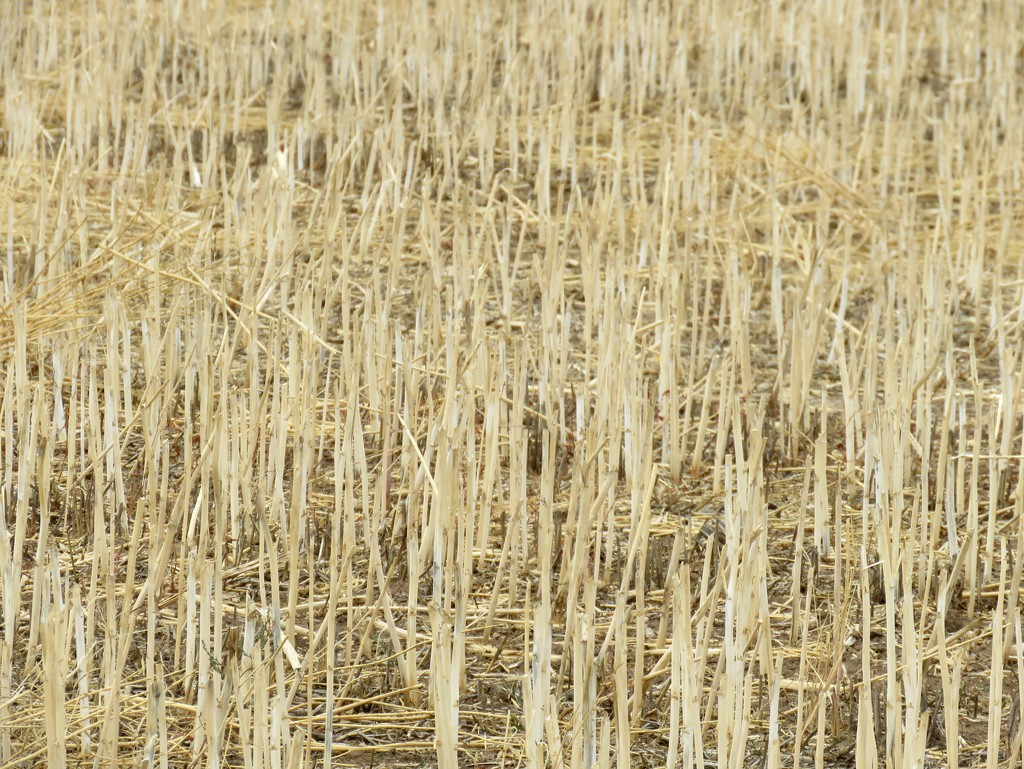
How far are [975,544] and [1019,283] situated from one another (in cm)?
182

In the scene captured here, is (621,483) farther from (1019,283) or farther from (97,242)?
(97,242)

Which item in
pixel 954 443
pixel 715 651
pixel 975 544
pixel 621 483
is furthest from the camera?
pixel 954 443

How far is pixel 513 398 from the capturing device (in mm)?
3082

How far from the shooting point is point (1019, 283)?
4.35 m

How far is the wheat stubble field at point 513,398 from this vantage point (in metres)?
2.17

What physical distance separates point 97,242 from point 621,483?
2100mm

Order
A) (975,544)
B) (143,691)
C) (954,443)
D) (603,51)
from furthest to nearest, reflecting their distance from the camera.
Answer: (603,51) < (954,443) < (975,544) < (143,691)

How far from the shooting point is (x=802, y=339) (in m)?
3.56

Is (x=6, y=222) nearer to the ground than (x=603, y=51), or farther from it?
nearer to the ground

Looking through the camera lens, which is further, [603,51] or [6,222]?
[603,51]

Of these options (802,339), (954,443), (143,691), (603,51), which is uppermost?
(603,51)

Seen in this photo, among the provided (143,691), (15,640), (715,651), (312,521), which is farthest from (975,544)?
(15,640)

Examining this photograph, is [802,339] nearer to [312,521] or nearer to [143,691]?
[312,521]

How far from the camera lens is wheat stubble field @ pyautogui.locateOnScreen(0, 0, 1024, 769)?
217 centimetres
